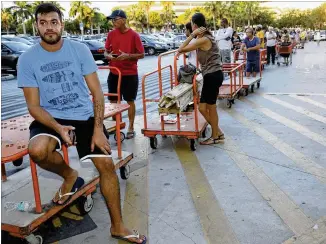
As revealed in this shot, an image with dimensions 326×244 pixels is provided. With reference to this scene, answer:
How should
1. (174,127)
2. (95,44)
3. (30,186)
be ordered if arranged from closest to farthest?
(30,186) → (174,127) → (95,44)

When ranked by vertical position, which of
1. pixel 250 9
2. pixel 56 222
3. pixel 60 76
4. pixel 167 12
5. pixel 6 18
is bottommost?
pixel 56 222

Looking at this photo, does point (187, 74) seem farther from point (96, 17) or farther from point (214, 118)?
point (96, 17)

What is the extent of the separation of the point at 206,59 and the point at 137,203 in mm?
2480

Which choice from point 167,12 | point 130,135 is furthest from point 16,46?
point 167,12

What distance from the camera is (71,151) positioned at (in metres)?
5.25

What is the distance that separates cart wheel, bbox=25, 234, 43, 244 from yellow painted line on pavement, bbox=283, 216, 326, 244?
79.3 inches

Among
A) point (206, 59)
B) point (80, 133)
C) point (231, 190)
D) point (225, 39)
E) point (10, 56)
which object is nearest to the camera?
point (80, 133)

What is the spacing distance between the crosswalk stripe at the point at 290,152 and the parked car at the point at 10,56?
14.0m

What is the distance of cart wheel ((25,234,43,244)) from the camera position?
335 cm

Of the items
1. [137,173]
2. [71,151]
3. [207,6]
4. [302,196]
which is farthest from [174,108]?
[207,6]

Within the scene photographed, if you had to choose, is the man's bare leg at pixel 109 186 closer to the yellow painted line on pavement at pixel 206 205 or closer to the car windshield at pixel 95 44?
the yellow painted line on pavement at pixel 206 205

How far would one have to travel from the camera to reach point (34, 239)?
337cm

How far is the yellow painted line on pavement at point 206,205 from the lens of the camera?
3.49 m

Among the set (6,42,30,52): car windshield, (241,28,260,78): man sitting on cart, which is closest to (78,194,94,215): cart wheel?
(241,28,260,78): man sitting on cart
